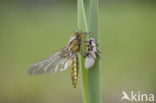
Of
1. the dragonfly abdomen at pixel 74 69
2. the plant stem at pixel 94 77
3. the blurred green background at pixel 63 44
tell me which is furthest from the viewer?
the blurred green background at pixel 63 44

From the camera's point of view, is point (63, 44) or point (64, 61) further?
point (63, 44)

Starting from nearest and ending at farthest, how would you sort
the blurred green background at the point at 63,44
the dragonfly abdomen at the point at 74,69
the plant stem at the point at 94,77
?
the plant stem at the point at 94,77, the dragonfly abdomen at the point at 74,69, the blurred green background at the point at 63,44

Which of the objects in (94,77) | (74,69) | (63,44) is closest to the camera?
(94,77)

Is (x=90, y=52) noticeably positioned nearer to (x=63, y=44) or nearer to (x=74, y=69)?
(x=74, y=69)

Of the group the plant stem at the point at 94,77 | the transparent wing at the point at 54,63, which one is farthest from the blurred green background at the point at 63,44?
the plant stem at the point at 94,77

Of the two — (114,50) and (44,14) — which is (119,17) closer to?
(114,50)

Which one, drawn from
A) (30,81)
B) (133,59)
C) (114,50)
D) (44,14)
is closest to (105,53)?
(114,50)

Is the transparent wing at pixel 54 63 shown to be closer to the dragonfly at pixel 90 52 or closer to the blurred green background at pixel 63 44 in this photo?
the dragonfly at pixel 90 52

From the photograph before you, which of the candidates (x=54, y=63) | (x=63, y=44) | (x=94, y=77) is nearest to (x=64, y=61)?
(x=54, y=63)
